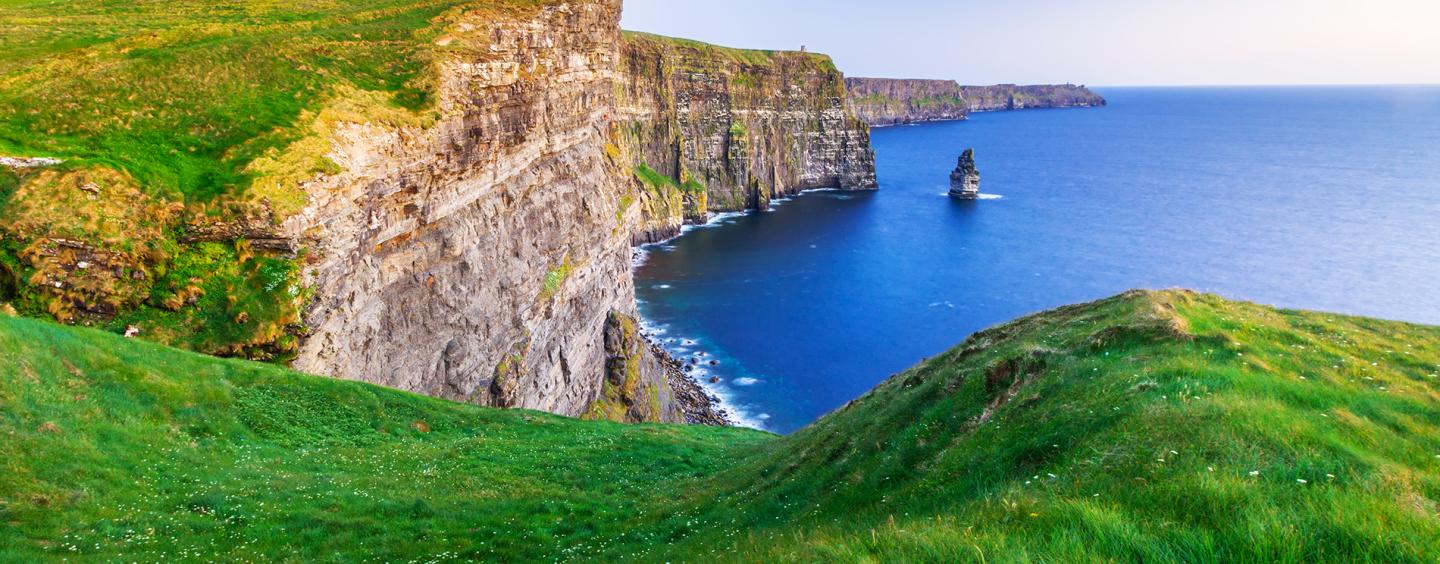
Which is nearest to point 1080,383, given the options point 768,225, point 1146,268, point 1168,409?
point 1168,409

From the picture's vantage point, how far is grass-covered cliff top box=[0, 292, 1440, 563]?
7285mm

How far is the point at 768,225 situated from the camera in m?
131

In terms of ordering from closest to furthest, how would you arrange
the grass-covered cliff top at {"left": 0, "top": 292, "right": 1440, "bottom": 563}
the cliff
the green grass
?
1. the grass-covered cliff top at {"left": 0, "top": 292, "right": 1440, "bottom": 563}
2. the green grass
3. the cliff

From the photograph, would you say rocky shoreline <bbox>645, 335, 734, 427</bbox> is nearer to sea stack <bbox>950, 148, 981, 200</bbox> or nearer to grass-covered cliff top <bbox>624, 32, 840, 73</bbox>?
grass-covered cliff top <bbox>624, 32, 840, 73</bbox>

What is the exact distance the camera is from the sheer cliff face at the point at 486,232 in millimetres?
29234

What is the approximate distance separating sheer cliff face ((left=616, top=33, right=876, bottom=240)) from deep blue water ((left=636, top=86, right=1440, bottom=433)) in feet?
25.6

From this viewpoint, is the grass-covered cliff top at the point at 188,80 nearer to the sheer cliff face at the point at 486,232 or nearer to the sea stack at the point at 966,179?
the sheer cliff face at the point at 486,232

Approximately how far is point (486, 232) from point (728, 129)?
109284mm

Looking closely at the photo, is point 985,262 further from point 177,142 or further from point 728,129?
point 177,142

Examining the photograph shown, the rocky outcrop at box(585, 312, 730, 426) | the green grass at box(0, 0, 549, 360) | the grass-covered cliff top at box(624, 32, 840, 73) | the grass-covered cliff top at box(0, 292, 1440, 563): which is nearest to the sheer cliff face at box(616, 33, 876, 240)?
the grass-covered cliff top at box(624, 32, 840, 73)

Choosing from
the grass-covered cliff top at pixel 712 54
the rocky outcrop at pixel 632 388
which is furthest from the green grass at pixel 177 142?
the grass-covered cliff top at pixel 712 54

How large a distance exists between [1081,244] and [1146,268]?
13904 mm

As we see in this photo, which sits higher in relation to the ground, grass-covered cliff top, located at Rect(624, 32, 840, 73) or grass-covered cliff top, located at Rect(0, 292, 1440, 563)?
grass-covered cliff top, located at Rect(624, 32, 840, 73)

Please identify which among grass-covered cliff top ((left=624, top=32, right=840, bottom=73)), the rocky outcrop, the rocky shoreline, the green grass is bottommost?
the rocky shoreline
